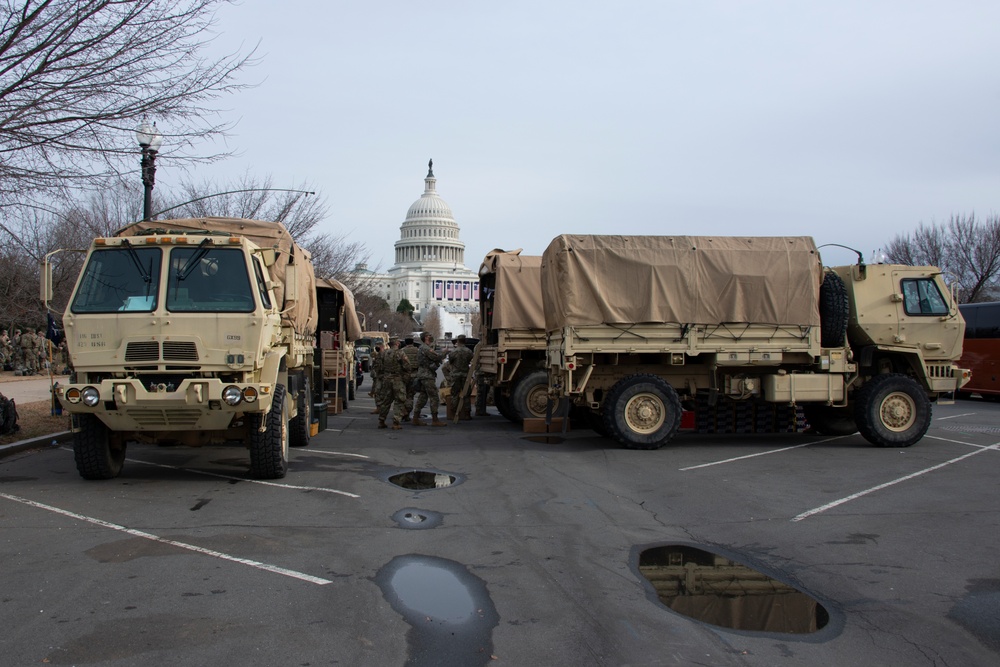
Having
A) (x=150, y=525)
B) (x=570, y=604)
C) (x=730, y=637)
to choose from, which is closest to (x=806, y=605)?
(x=730, y=637)

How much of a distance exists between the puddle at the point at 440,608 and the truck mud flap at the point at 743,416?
854cm

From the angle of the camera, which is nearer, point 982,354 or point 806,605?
point 806,605

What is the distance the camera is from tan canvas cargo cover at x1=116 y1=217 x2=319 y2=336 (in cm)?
1053

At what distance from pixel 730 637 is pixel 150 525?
519 centimetres

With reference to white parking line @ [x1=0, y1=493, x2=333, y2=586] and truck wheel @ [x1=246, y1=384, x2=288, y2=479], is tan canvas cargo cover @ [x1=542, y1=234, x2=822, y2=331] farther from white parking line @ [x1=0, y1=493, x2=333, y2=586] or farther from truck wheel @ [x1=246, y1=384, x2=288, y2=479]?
white parking line @ [x1=0, y1=493, x2=333, y2=586]

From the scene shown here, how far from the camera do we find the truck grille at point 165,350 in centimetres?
880

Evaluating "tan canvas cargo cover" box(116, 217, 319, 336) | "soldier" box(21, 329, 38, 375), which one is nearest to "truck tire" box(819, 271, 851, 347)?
"tan canvas cargo cover" box(116, 217, 319, 336)

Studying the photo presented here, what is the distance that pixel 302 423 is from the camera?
12.7 metres

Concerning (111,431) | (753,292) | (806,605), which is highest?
(753,292)

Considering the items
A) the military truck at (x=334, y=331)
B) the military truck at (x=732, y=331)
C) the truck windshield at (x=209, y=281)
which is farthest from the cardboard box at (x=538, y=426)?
the truck windshield at (x=209, y=281)

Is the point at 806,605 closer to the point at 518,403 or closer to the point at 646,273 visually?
the point at 646,273

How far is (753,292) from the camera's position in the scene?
12.8 metres

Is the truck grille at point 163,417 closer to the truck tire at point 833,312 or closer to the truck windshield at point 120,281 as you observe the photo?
the truck windshield at point 120,281

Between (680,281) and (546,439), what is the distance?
3.53 meters
